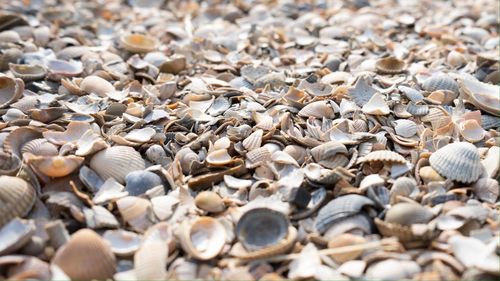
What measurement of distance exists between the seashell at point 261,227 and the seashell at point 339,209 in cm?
13

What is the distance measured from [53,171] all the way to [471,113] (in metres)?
1.79

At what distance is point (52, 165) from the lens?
83.4 inches

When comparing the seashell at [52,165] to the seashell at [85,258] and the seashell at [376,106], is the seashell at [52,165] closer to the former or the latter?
the seashell at [85,258]

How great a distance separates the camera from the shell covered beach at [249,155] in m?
1.80

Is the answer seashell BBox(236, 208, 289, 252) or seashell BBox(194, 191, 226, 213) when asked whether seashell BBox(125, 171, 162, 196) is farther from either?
seashell BBox(236, 208, 289, 252)

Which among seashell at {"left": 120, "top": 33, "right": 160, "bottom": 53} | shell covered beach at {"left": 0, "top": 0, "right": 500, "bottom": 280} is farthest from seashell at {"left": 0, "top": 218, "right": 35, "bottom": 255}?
seashell at {"left": 120, "top": 33, "right": 160, "bottom": 53}

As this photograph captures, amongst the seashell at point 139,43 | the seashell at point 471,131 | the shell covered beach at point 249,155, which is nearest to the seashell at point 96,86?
the shell covered beach at point 249,155

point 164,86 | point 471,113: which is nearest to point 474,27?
point 471,113

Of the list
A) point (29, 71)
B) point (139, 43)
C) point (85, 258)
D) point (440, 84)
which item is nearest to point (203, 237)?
point (85, 258)

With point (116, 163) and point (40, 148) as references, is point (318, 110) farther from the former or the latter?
point (40, 148)

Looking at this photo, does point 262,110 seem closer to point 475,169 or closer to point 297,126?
point 297,126

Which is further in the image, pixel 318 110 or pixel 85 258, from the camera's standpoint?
pixel 318 110

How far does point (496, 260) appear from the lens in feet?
5.62

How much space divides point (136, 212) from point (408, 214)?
94cm
